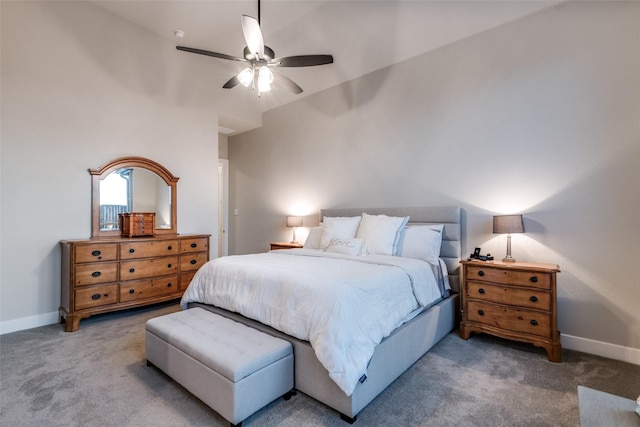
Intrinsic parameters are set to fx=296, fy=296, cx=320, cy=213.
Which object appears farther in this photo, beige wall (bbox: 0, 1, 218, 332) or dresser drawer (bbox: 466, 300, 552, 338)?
beige wall (bbox: 0, 1, 218, 332)

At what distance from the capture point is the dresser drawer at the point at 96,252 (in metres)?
3.06

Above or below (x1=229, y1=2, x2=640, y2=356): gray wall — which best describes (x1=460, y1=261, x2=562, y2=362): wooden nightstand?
below

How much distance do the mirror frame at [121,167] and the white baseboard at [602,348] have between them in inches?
188

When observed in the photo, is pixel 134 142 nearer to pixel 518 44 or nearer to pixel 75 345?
pixel 75 345

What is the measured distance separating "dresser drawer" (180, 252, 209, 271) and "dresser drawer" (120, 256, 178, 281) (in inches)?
3.8

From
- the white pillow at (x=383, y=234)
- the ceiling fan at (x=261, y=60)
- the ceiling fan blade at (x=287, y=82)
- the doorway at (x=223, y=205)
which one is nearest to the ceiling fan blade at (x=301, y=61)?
the ceiling fan at (x=261, y=60)

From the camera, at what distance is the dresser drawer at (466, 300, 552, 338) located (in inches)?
97.3

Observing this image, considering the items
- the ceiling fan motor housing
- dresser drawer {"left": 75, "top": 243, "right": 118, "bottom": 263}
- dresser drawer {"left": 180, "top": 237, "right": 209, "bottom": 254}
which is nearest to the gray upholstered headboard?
the ceiling fan motor housing

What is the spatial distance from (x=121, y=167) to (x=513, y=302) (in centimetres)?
461

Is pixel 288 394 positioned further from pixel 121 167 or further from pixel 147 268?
pixel 121 167

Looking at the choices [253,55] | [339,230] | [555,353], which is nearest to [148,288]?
[339,230]

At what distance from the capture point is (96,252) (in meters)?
3.16

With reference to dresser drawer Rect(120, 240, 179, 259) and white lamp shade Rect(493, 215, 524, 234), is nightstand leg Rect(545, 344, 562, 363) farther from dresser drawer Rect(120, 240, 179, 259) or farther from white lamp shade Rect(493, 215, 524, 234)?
dresser drawer Rect(120, 240, 179, 259)

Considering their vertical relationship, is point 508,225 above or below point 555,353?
above
